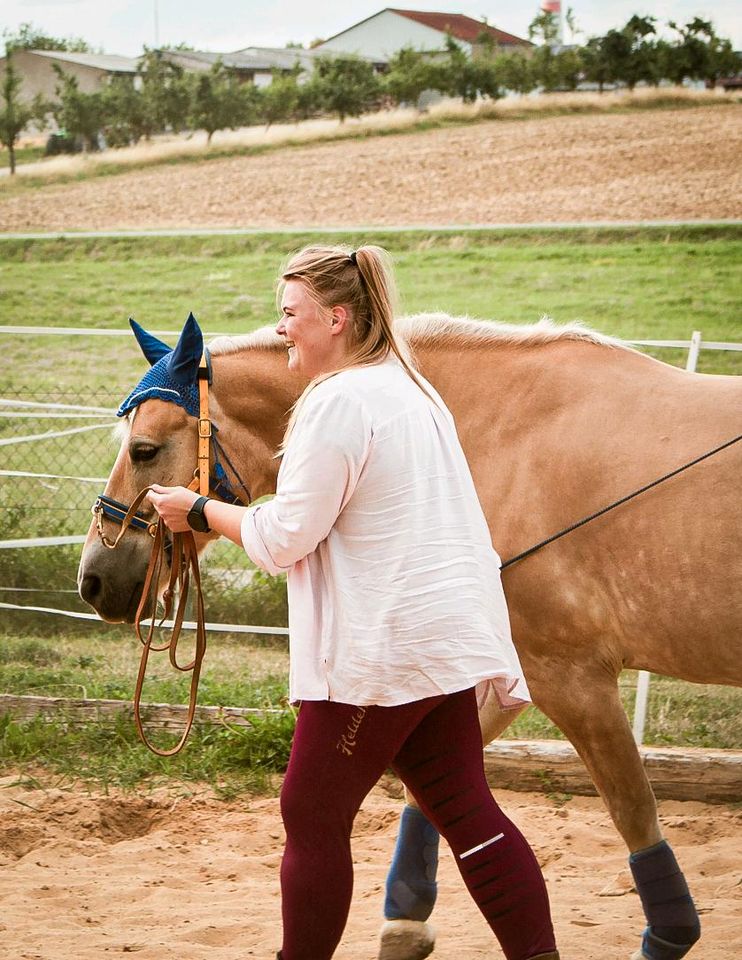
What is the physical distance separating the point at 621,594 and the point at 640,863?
70 cm

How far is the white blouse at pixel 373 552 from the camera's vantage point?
77.0 inches

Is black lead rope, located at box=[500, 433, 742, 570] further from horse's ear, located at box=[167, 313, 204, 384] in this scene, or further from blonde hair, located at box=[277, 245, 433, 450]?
→ horse's ear, located at box=[167, 313, 204, 384]

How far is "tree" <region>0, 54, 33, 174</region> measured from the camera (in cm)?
771

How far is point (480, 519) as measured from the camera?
212 centimetres

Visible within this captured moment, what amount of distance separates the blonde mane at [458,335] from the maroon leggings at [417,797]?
51.3 inches

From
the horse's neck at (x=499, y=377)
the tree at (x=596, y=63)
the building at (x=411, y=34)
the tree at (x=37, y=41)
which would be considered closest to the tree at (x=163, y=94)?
the tree at (x=37, y=41)

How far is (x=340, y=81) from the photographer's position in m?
7.27

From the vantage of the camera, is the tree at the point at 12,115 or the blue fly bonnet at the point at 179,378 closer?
the blue fly bonnet at the point at 179,378

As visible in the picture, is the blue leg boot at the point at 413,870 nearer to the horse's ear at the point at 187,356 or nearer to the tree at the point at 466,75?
the horse's ear at the point at 187,356

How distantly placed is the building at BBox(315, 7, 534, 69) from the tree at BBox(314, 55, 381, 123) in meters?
0.08

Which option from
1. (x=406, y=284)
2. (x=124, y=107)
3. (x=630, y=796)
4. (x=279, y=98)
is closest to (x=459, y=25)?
(x=279, y=98)

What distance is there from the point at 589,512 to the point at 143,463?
118 cm

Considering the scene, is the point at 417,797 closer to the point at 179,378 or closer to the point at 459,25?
the point at 179,378

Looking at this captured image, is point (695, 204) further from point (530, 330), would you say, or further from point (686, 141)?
point (530, 330)
